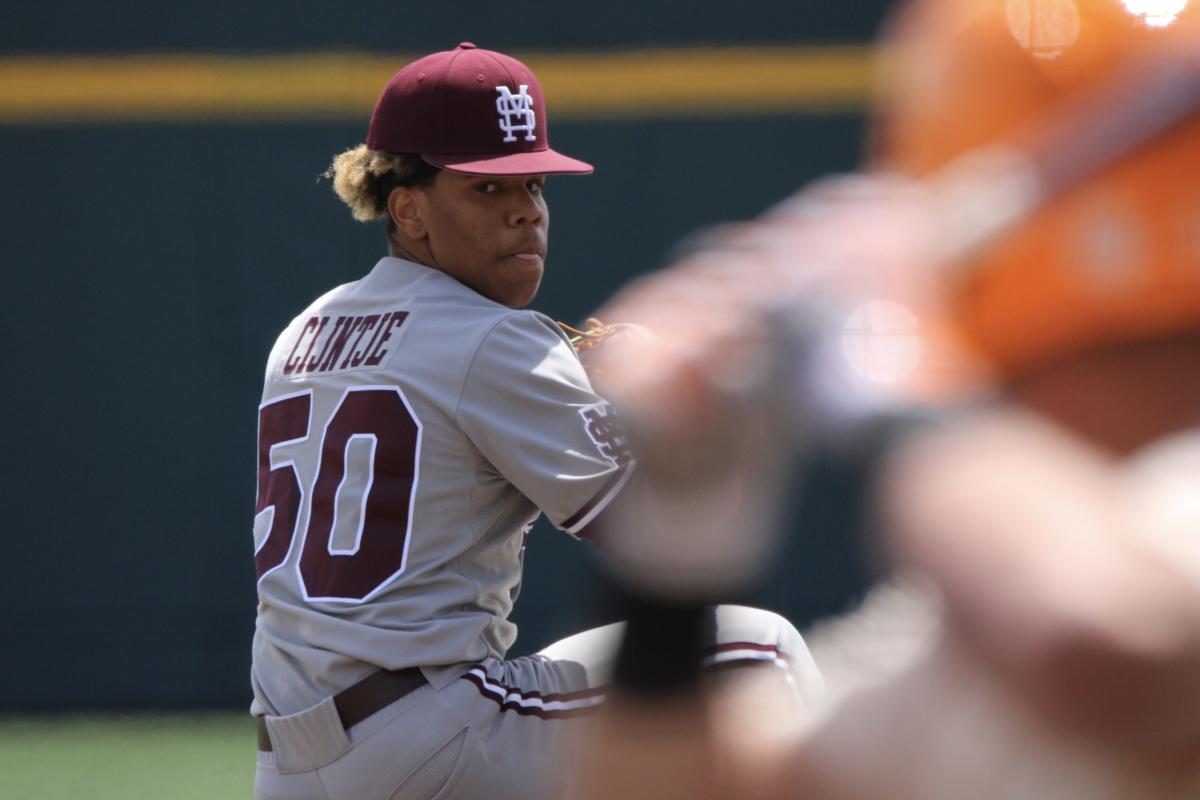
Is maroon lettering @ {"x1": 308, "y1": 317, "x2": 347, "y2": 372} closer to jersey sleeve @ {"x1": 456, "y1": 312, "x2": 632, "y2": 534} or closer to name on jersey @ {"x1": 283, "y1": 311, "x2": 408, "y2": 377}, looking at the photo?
name on jersey @ {"x1": 283, "y1": 311, "x2": 408, "y2": 377}

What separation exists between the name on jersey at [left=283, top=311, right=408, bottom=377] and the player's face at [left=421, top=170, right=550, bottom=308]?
219 millimetres

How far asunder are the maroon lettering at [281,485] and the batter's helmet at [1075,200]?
1.95 m

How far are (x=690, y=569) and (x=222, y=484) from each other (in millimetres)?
4785

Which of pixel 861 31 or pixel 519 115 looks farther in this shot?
pixel 861 31

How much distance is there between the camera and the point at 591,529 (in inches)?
97.9

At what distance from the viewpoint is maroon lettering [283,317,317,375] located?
291cm

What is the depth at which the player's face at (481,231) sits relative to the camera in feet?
9.79

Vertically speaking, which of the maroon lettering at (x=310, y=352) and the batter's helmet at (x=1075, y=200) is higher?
the batter's helmet at (x=1075, y=200)

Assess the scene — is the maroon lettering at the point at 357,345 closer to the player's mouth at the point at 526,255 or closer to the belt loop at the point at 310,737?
the player's mouth at the point at 526,255

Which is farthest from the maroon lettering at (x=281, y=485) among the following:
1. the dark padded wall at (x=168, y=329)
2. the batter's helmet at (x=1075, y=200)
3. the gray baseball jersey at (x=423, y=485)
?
the dark padded wall at (x=168, y=329)

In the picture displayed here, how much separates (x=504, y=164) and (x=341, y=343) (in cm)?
Answer: 45

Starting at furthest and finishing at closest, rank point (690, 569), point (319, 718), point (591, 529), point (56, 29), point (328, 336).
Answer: point (56, 29) < point (328, 336) < point (319, 718) < point (591, 529) < point (690, 569)

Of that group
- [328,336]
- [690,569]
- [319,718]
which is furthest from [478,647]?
[690,569]

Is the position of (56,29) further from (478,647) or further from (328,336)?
(478,647)
